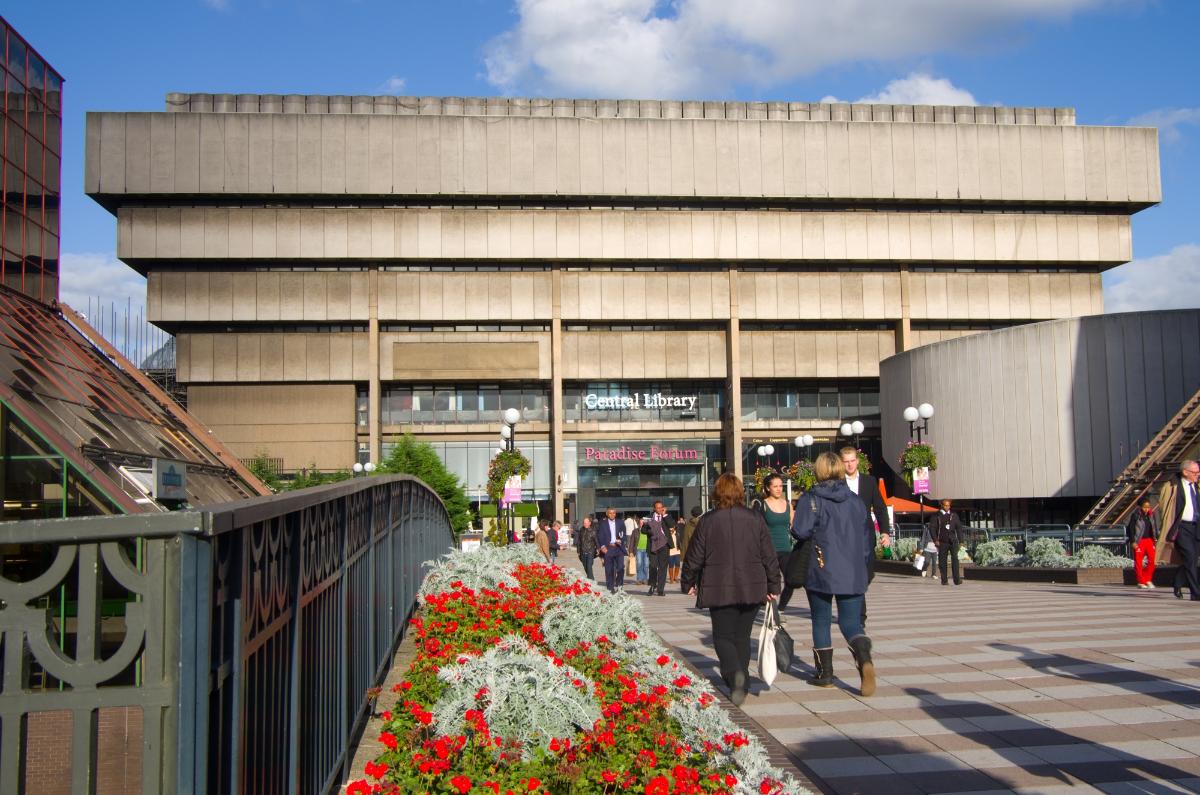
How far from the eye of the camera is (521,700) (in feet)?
15.7

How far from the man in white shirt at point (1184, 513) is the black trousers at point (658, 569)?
33.1 feet

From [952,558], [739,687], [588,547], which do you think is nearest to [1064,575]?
[952,558]

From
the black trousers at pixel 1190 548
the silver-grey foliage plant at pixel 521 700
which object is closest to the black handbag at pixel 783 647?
the silver-grey foliage plant at pixel 521 700

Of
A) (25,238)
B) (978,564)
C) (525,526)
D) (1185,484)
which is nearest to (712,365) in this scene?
(525,526)

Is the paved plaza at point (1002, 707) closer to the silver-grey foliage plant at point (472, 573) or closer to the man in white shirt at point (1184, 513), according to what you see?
the man in white shirt at point (1184, 513)

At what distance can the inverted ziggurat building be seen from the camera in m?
63.0

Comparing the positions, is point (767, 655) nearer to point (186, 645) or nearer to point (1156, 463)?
point (186, 645)

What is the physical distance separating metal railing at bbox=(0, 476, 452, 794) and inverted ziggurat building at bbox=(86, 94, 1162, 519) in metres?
60.0

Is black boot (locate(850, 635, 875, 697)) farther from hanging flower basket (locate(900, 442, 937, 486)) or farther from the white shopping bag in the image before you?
hanging flower basket (locate(900, 442, 937, 486))

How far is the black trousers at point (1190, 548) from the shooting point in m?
14.4

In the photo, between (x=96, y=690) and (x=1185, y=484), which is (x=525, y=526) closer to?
(x=1185, y=484)

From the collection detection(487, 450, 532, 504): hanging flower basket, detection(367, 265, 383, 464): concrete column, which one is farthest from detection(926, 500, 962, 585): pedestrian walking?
detection(367, 265, 383, 464): concrete column

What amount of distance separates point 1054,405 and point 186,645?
4863 centimetres

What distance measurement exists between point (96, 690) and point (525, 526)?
65.7 metres
